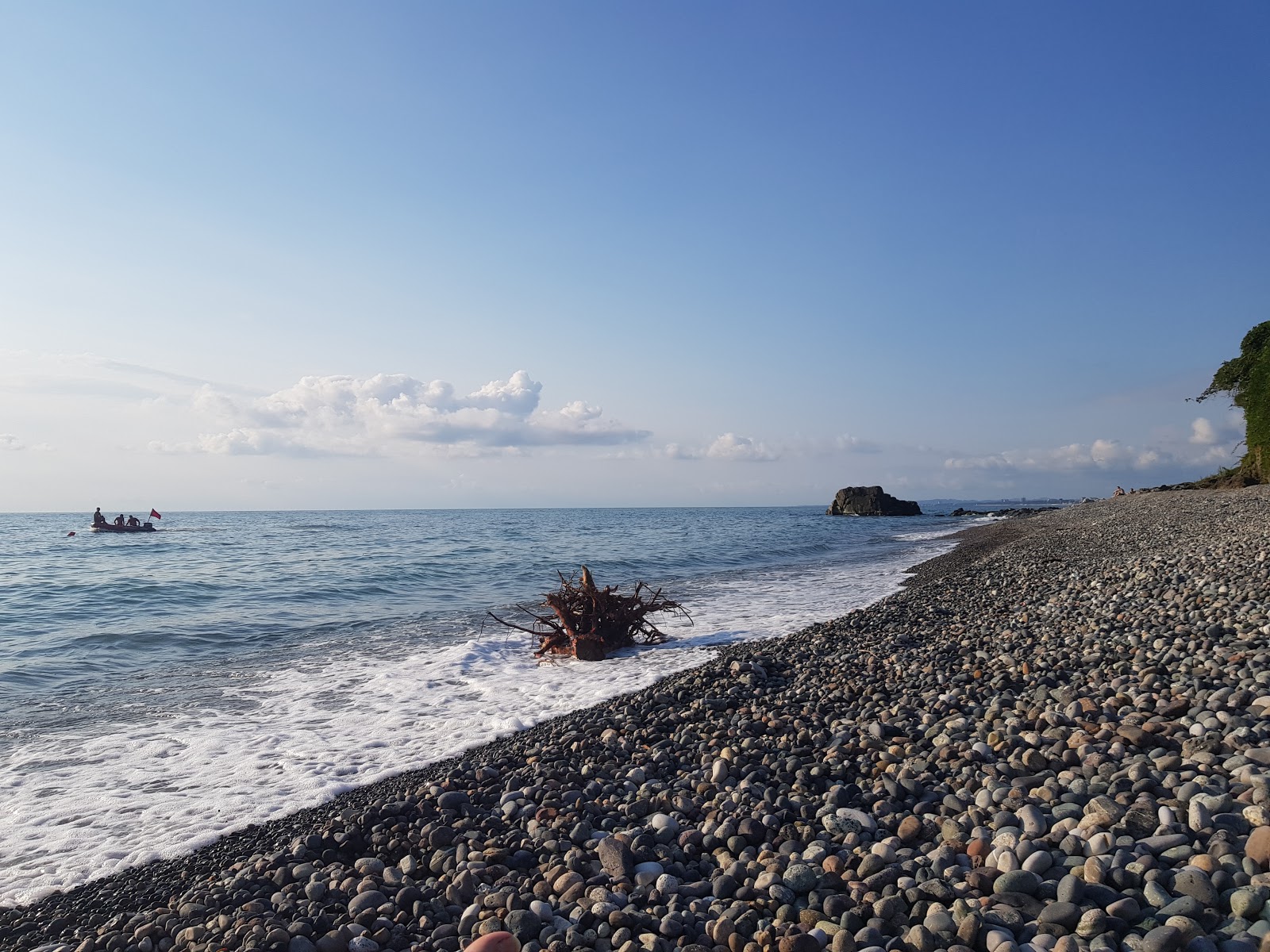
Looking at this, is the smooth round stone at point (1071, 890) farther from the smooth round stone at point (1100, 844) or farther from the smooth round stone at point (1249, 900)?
the smooth round stone at point (1249, 900)

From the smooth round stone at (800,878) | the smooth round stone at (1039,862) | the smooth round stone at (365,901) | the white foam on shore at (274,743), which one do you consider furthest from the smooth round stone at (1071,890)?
the white foam on shore at (274,743)

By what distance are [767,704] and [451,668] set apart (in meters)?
5.70

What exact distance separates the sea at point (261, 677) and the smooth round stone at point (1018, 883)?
5.05 metres

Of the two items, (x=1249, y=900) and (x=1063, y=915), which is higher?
(x=1249, y=900)

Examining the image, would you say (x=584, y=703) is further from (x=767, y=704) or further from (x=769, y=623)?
(x=769, y=623)

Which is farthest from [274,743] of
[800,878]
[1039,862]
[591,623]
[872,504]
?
[872,504]

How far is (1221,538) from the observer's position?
1393 centimetres

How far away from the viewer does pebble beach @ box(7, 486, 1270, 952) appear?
9.64 feet

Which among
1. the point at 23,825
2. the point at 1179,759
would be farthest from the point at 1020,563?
the point at 23,825

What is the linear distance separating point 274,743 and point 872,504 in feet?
291

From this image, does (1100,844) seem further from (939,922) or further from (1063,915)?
(939,922)

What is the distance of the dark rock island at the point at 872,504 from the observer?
88875 millimetres

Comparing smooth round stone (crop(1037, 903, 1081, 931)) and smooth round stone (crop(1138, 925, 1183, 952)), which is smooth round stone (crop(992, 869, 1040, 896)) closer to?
smooth round stone (crop(1037, 903, 1081, 931))

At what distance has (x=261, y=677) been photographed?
1023cm
